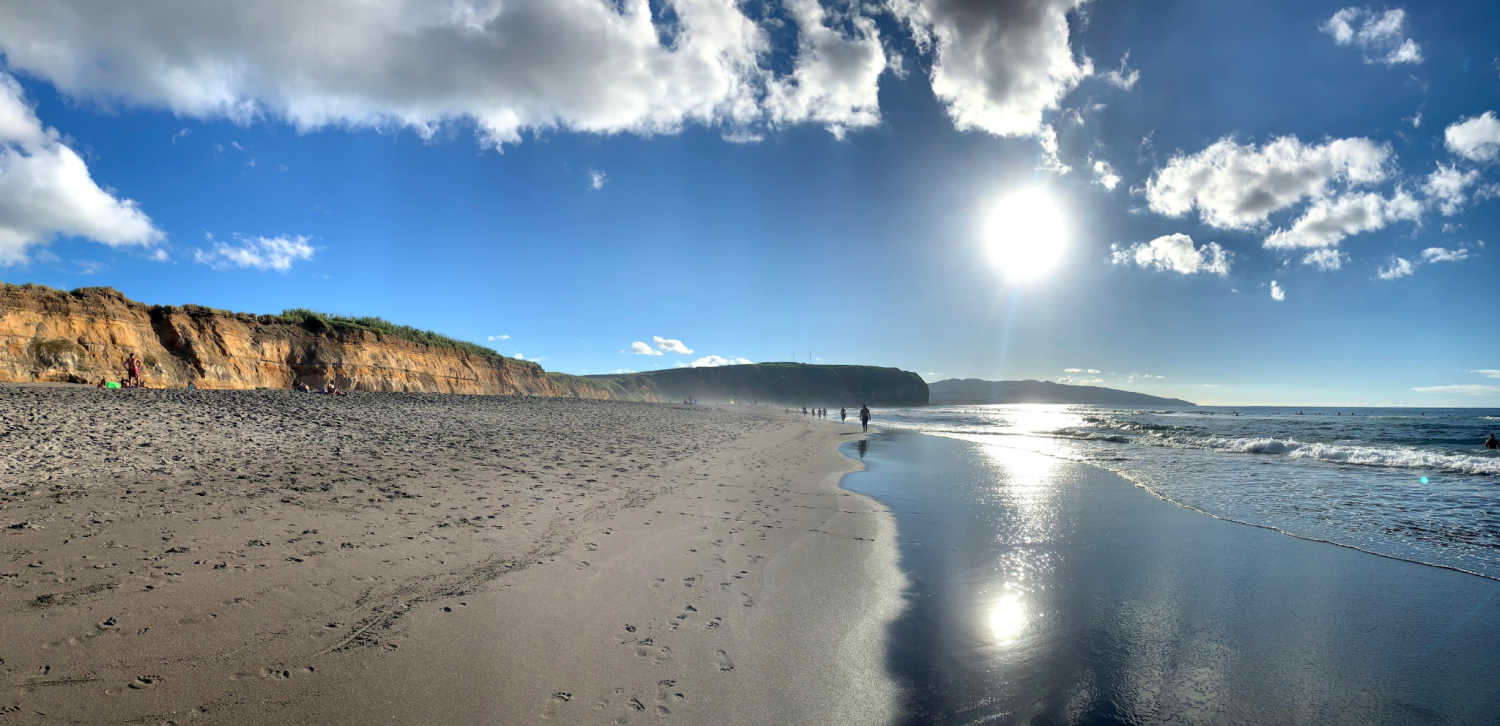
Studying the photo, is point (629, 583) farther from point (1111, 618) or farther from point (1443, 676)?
point (1443, 676)

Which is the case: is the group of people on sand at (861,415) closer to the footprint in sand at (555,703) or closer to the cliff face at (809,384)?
the footprint in sand at (555,703)

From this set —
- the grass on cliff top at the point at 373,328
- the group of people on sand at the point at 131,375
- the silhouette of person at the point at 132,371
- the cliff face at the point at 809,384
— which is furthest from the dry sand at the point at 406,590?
the cliff face at the point at 809,384

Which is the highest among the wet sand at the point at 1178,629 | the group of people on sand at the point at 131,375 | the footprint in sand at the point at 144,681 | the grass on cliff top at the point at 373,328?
the grass on cliff top at the point at 373,328

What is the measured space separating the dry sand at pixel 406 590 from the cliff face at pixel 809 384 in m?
154

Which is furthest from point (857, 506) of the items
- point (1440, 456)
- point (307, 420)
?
point (1440, 456)

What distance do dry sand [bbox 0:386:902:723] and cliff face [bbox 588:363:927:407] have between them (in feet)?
506

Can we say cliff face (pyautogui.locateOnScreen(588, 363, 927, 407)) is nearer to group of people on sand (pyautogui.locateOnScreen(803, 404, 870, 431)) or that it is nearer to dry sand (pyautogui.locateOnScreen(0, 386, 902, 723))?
group of people on sand (pyautogui.locateOnScreen(803, 404, 870, 431))

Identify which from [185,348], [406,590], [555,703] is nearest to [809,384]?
[185,348]

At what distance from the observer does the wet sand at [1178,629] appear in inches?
147

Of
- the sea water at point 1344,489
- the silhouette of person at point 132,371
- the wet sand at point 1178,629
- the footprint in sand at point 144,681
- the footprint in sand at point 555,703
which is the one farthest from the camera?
the silhouette of person at point 132,371

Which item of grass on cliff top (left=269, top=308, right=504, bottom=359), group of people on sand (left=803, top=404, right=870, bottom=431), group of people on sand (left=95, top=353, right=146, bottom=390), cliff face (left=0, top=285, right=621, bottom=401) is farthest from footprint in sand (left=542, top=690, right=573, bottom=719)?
grass on cliff top (left=269, top=308, right=504, bottom=359)

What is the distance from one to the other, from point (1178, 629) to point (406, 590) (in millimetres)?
6990

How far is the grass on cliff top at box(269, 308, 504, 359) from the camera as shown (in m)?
31.5

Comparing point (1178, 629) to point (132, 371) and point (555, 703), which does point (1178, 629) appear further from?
point (132, 371)
